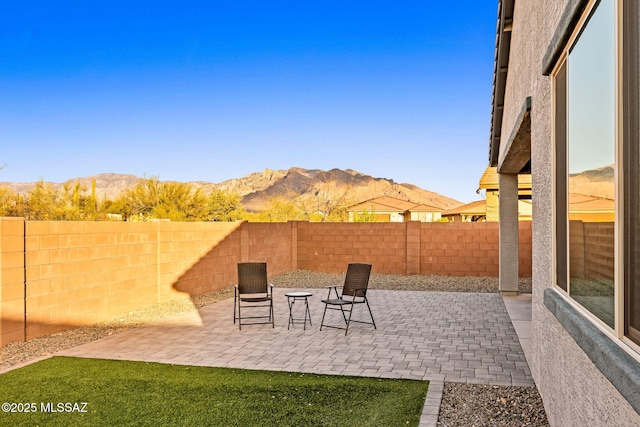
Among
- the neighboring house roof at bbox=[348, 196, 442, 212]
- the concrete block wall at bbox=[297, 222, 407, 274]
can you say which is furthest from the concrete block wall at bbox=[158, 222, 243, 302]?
the neighboring house roof at bbox=[348, 196, 442, 212]

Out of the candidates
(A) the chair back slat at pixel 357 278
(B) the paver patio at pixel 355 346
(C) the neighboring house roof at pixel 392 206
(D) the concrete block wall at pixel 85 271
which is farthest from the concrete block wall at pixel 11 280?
(C) the neighboring house roof at pixel 392 206

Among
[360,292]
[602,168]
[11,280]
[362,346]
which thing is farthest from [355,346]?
[602,168]

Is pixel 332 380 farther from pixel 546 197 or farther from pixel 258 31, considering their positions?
pixel 258 31

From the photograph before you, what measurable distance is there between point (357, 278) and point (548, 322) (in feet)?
14.4

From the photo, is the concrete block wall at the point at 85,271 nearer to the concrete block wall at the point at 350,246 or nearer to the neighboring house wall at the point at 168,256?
the neighboring house wall at the point at 168,256

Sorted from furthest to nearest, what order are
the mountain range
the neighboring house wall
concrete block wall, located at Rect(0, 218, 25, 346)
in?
the mountain range → the neighboring house wall → concrete block wall, located at Rect(0, 218, 25, 346)

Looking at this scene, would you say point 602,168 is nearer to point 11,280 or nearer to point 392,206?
point 11,280

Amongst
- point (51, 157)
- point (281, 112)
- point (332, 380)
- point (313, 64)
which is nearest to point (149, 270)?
point (332, 380)

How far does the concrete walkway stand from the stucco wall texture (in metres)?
0.94

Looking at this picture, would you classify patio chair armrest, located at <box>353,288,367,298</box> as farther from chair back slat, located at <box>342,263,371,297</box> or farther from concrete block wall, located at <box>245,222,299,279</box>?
concrete block wall, located at <box>245,222,299,279</box>

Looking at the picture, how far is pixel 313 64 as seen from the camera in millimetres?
43625

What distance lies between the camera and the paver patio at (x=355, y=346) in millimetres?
5859

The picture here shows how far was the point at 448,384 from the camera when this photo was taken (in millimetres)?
5273

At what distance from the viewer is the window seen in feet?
6.35
